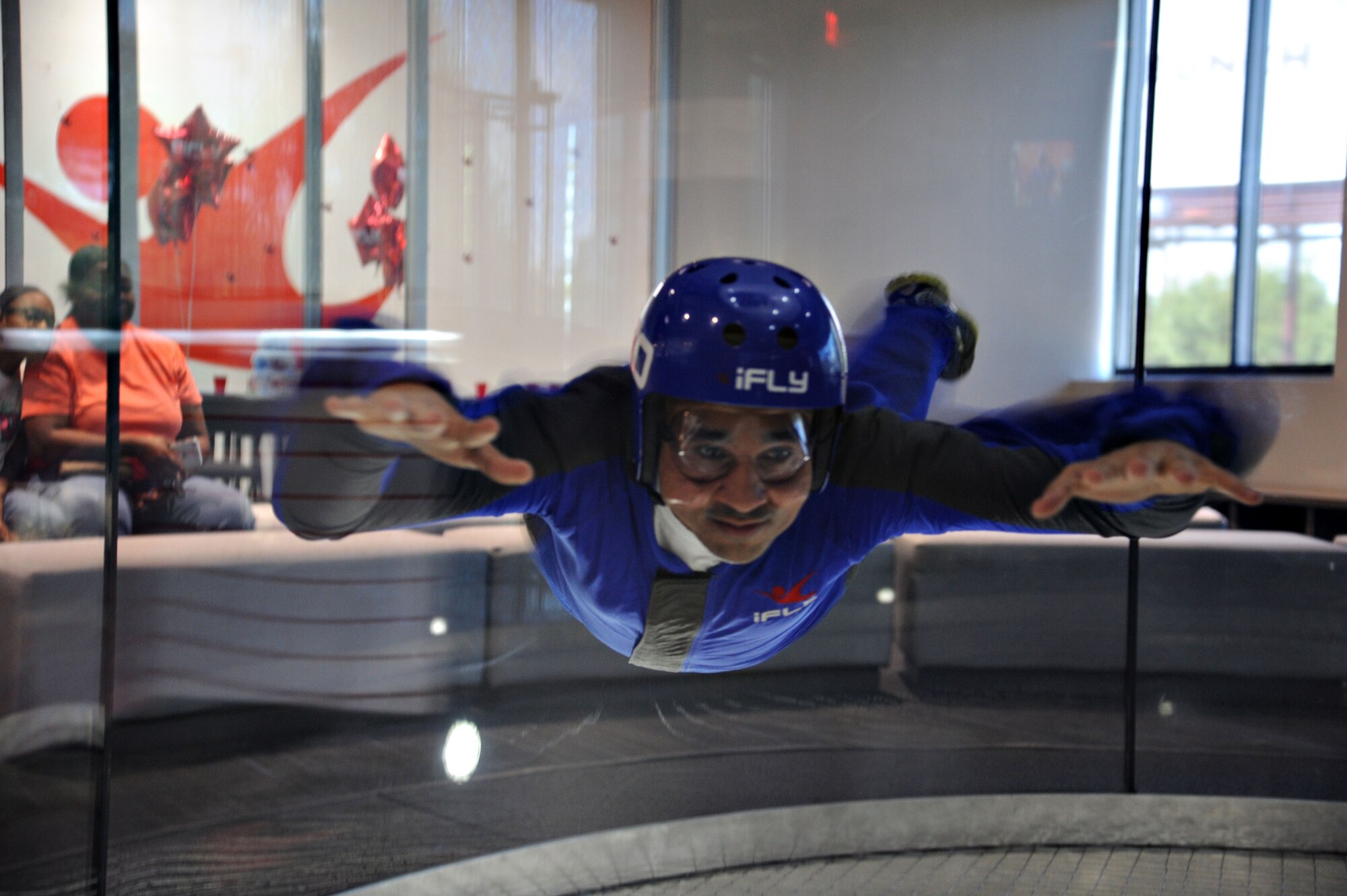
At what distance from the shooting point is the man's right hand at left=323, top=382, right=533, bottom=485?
5.33ft

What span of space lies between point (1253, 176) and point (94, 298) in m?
3.42

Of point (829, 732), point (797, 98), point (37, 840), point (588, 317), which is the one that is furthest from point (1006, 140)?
point (37, 840)

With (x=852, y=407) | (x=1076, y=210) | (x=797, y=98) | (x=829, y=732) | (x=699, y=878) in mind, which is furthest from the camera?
(x=829, y=732)

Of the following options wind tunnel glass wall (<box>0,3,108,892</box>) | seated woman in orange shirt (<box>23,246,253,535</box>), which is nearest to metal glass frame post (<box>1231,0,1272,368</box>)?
seated woman in orange shirt (<box>23,246,253,535</box>)

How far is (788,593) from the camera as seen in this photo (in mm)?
2195

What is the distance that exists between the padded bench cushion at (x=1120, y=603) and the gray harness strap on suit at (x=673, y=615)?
173 centimetres

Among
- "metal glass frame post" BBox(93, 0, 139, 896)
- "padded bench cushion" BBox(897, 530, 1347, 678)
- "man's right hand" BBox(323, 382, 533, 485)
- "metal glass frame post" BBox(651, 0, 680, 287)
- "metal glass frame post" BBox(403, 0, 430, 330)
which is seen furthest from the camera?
"padded bench cushion" BBox(897, 530, 1347, 678)

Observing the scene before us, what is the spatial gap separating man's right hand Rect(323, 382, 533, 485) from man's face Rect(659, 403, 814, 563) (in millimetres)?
289

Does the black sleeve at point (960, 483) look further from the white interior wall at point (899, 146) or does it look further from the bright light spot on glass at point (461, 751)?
the bright light spot on glass at point (461, 751)

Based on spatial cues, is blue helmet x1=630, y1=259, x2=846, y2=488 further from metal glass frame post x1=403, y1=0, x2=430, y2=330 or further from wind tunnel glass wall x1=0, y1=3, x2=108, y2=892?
wind tunnel glass wall x1=0, y1=3, x2=108, y2=892

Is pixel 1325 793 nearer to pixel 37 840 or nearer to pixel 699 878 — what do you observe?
pixel 699 878

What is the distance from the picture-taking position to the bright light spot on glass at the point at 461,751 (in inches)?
124

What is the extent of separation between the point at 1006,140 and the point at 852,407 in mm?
1301

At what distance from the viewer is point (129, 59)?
230 centimetres
